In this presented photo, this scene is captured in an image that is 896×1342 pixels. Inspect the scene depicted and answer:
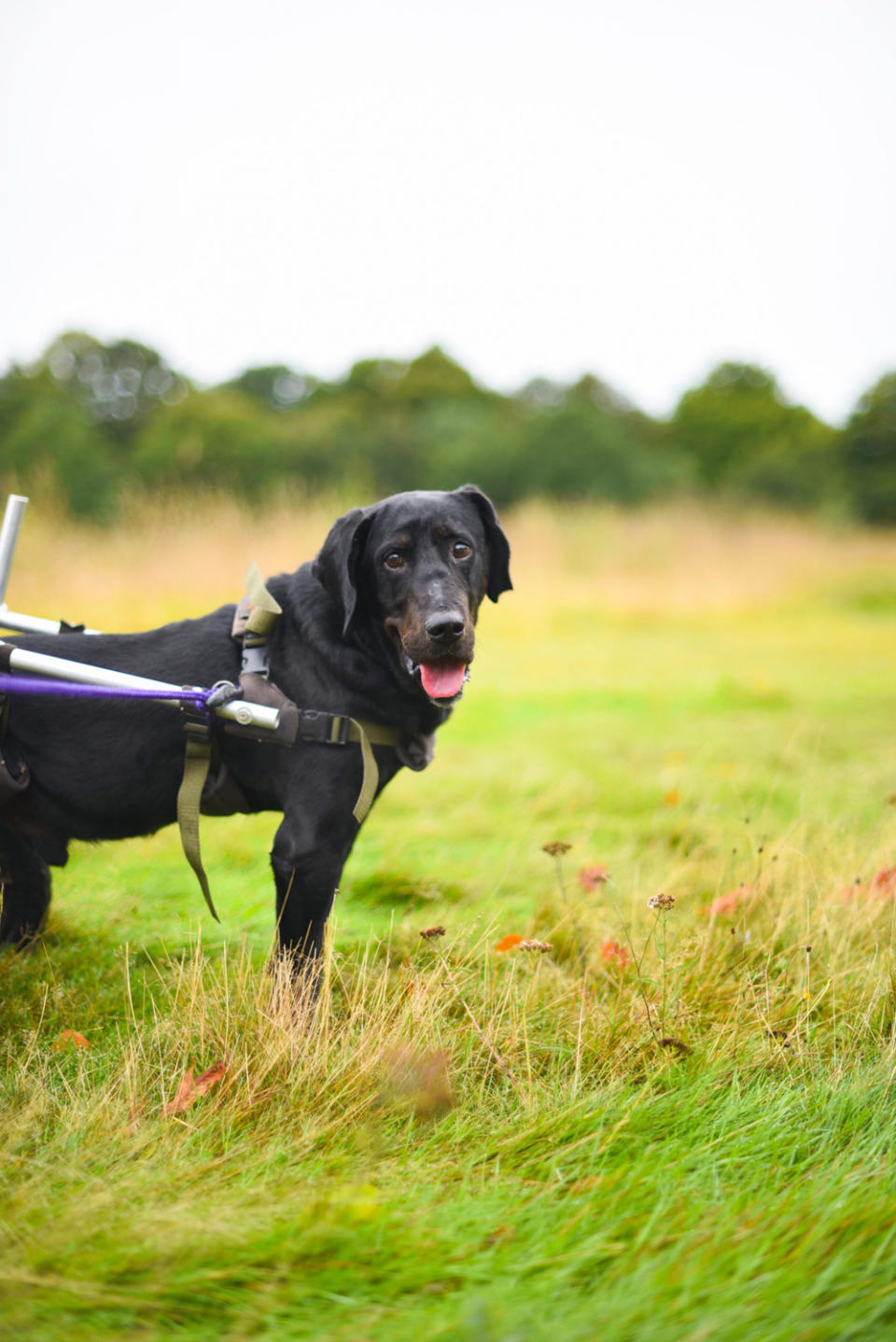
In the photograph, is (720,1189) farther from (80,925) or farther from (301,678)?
(80,925)

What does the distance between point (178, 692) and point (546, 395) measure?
1786 inches

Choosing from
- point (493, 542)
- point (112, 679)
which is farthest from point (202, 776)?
point (493, 542)

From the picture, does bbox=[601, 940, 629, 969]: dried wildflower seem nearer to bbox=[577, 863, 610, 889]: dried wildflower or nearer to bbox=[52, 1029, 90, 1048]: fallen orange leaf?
bbox=[577, 863, 610, 889]: dried wildflower

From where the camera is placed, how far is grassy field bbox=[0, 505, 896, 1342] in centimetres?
143

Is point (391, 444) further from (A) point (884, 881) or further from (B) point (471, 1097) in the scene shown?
(B) point (471, 1097)

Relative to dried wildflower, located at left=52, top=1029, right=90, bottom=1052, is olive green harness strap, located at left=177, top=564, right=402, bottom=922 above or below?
above

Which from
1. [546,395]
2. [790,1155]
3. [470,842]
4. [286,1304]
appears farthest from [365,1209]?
[546,395]

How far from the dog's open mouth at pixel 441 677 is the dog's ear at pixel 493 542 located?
492 millimetres

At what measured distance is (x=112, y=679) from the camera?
227 centimetres

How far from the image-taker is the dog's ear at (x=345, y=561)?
8.27ft

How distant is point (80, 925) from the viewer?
302cm

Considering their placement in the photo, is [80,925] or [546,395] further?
[546,395]

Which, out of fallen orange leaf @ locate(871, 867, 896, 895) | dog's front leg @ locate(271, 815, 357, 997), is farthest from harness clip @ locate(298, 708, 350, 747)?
fallen orange leaf @ locate(871, 867, 896, 895)

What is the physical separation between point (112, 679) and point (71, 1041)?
905mm
